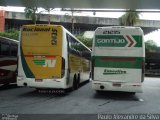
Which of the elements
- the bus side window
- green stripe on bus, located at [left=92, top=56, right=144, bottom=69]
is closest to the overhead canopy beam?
the bus side window

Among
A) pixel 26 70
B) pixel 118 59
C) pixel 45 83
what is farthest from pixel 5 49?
pixel 118 59

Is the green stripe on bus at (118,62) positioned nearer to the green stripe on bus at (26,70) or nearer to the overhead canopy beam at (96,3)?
the green stripe on bus at (26,70)

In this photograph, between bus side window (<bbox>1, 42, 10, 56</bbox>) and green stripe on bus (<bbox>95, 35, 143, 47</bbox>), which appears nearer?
green stripe on bus (<bbox>95, 35, 143, 47</bbox>)

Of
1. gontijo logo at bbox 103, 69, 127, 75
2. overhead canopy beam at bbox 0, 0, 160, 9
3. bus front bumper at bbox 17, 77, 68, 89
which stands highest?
overhead canopy beam at bbox 0, 0, 160, 9

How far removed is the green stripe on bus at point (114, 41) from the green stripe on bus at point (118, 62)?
24.7 inches

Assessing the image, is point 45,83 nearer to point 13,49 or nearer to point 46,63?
point 46,63

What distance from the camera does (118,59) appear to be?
617 inches

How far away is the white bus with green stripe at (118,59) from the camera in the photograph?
15.4 meters

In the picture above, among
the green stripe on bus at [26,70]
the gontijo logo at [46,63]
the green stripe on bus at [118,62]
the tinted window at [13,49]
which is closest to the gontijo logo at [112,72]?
the green stripe on bus at [118,62]

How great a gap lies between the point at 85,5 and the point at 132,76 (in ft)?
28.2

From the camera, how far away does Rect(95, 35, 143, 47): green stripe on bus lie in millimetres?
15547

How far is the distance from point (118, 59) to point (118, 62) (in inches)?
5.6

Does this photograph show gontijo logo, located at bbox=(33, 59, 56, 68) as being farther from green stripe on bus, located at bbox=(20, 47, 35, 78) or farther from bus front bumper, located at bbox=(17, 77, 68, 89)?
bus front bumper, located at bbox=(17, 77, 68, 89)

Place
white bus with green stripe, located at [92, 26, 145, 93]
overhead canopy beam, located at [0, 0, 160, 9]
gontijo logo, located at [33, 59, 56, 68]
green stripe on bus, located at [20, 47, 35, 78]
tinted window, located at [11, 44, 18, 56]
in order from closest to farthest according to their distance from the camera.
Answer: white bus with green stripe, located at [92, 26, 145, 93], gontijo logo, located at [33, 59, 56, 68], green stripe on bus, located at [20, 47, 35, 78], tinted window, located at [11, 44, 18, 56], overhead canopy beam, located at [0, 0, 160, 9]
